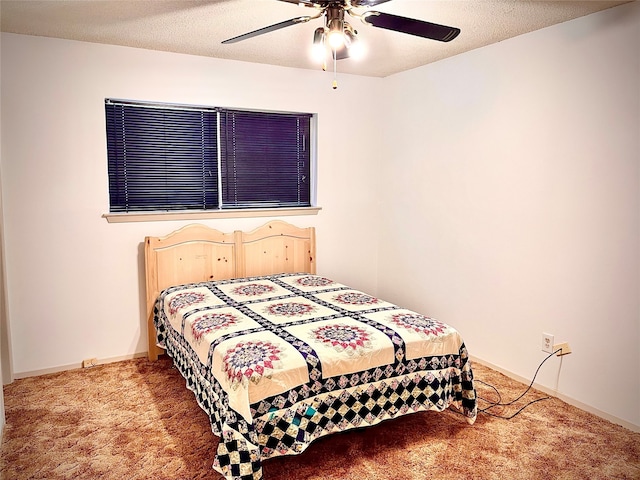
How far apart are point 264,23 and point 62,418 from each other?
253 centimetres

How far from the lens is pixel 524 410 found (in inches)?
116

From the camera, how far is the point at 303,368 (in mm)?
2322

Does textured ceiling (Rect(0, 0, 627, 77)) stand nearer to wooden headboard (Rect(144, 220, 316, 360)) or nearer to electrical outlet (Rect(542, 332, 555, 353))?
wooden headboard (Rect(144, 220, 316, 360))

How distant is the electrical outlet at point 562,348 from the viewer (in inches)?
121

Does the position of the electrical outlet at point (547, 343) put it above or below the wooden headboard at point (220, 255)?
below

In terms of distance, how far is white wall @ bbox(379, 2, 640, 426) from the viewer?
274 cm

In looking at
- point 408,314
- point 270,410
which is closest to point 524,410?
point 408,314

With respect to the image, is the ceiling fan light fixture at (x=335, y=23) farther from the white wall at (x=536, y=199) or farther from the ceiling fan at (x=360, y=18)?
the white wall at (x=536, y=199)

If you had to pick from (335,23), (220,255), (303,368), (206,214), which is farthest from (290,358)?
(206,214)

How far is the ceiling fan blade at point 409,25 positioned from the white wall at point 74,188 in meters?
1.98

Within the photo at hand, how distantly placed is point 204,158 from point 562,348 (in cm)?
286

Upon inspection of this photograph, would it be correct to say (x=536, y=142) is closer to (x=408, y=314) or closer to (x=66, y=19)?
(x=408, y=314)

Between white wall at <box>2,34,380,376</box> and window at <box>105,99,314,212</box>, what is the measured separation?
125mm

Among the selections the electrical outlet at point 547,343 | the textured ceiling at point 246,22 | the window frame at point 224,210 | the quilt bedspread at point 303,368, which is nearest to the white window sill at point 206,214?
the window frame at point 224,210
